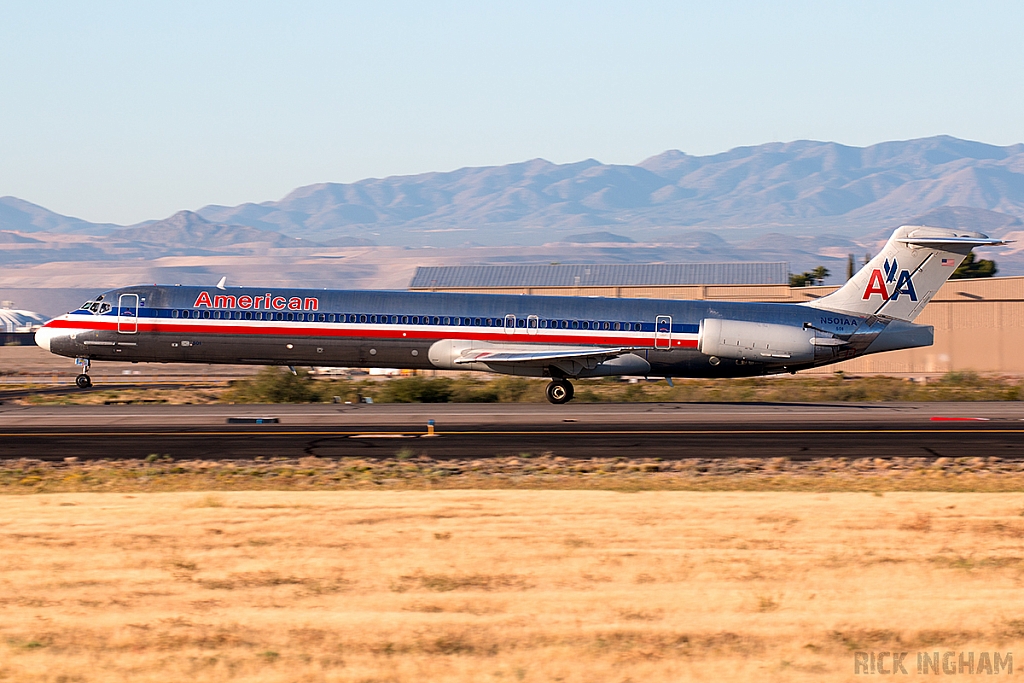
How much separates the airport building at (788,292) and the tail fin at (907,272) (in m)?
27.6

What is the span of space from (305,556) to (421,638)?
8.98ft

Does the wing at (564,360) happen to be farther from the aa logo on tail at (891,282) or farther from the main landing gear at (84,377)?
the main landing gear at (84,377)

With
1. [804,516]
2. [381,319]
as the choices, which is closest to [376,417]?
[381,319]

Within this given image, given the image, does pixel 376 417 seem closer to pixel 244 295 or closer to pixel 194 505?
pixel 244 295

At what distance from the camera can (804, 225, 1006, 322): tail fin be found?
33.8 meters

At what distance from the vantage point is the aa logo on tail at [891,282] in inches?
1337

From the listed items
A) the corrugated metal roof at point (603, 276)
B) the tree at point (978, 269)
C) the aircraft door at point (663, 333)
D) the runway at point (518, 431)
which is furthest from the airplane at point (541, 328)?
the tree at point (978, 269)

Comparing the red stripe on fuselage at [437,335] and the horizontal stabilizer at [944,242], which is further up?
the horizontal stabilizer at [944,242]

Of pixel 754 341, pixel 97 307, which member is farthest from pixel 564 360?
pixel 97 307

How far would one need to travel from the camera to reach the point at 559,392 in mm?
34438

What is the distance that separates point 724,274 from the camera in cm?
7544

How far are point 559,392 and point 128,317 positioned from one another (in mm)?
13325

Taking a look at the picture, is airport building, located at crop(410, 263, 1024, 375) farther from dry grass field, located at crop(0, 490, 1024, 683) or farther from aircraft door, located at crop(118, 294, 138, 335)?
dry grass field, located at crop(0, 490, 1024, 683)

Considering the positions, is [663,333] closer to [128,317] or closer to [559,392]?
[559,392]
